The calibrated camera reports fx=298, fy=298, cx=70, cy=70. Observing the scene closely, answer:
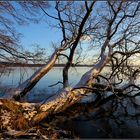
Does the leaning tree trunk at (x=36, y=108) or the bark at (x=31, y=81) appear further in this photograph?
the bark at (x=31, y=81)

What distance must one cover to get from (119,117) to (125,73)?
2399 millimetres

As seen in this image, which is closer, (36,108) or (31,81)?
(36,108)

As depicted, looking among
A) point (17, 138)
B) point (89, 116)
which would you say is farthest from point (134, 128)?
point (17, 138)

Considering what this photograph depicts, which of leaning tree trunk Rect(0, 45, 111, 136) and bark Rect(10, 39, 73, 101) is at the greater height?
bark Rect(10, 39, 73, 101)

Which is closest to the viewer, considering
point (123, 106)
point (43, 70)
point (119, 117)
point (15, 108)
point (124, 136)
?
point (15, 108)

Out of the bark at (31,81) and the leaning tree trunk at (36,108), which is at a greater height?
the bark at (31,81)

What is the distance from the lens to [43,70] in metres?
10.6

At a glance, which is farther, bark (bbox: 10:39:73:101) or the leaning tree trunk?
bark (bbox: 10:39:73:101)

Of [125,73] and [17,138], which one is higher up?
[125,73]

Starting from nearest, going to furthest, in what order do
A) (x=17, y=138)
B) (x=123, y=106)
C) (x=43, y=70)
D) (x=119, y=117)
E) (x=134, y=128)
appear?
(x=17, y=138), (x=134, y=128), (x=43, y=70), (x=119, y=117), (x=123, y=106)

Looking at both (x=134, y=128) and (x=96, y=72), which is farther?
(x=96, y=72)

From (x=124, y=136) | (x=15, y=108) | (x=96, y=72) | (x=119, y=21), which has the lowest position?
(x=124, y=136)

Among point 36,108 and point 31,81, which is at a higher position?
point 31,81

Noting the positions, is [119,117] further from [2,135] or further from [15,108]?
[2,135]
